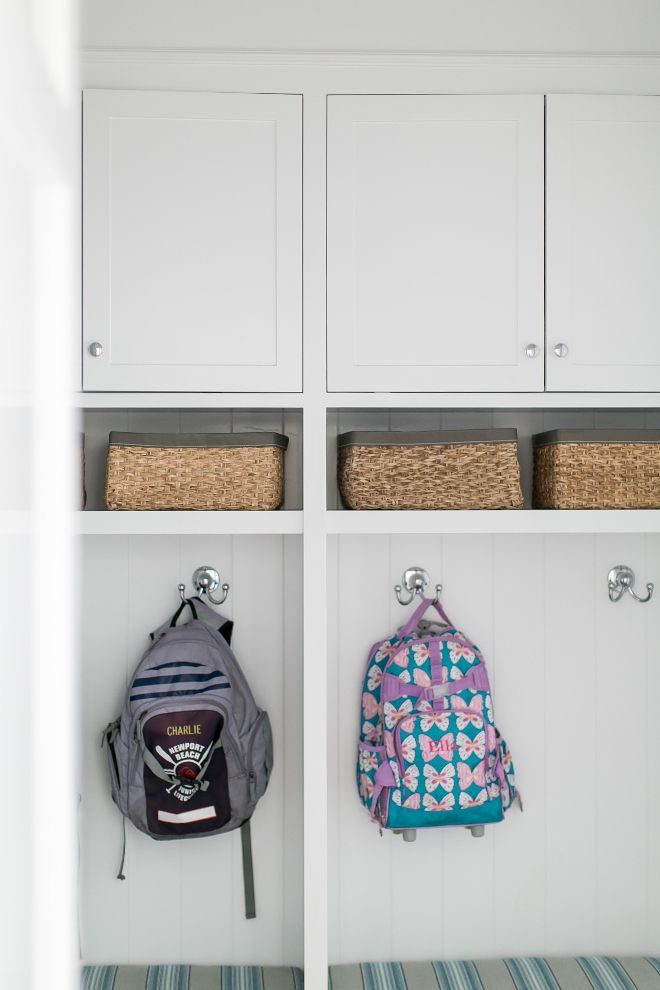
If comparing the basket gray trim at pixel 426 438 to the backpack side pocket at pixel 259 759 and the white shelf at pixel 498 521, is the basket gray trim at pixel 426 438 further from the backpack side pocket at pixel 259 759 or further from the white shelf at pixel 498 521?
the backpack side pocket at pixel 259 759

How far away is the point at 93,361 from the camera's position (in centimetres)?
127

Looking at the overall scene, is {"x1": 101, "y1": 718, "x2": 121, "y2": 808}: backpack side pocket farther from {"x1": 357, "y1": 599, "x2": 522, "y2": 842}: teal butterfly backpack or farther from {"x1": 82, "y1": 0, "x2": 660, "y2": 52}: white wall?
{"x1": 82, "y1": 0, "x2": 660, "y2": 52}: white wall

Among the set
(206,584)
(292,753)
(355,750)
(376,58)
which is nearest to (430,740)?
(355,750)

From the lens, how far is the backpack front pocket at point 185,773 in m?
1.42

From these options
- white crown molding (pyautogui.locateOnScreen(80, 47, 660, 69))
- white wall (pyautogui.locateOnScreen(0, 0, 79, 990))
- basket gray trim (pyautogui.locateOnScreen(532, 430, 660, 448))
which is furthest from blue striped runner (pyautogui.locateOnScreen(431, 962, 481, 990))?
white crown molding (pyautogui.locateOnScreen(80, 47, 660, 69))

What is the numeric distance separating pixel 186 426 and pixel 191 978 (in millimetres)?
1201

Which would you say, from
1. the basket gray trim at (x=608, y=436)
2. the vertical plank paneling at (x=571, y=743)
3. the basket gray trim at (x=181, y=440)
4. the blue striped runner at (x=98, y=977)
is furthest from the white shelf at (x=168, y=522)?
the blue striped runner at (x=98, y=977)

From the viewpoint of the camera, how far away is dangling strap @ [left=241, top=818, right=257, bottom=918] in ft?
4.99

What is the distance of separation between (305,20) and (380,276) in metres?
0.49

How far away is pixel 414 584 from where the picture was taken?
1.57 meters

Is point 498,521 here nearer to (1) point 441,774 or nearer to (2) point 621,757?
(1) point 441,774

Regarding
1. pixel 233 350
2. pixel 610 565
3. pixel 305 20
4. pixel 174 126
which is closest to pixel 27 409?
pixel 233 350

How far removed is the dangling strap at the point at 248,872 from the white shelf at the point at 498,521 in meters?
0.73

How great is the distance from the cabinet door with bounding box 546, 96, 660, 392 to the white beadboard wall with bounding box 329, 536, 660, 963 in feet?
1.56
